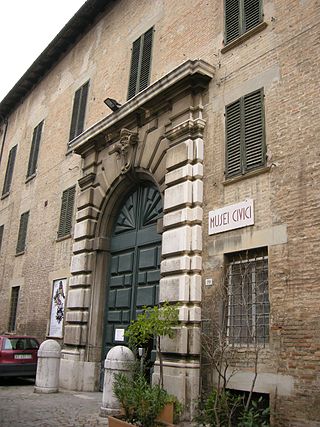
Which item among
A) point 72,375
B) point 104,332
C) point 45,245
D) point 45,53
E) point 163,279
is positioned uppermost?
point 45,53

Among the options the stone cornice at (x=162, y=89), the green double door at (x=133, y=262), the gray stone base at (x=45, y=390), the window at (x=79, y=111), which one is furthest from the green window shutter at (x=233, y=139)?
the window at (x=79, y=111)

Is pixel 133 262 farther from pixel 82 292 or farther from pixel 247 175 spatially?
pixel 247 175

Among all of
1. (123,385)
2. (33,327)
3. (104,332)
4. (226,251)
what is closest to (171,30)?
(226,251)

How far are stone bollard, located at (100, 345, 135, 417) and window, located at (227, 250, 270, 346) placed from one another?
2.10m

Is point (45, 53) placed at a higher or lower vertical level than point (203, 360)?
higher

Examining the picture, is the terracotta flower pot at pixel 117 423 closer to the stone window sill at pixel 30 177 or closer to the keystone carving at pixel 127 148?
the keystone carving at pixel 127 148

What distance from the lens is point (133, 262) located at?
11.8 meters

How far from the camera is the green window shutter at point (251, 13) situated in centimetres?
985

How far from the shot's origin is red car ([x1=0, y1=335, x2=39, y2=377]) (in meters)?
12.7

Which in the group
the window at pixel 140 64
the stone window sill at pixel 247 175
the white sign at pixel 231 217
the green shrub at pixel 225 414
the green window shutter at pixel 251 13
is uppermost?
the window at pixel 140 64

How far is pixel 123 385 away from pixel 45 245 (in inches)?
358

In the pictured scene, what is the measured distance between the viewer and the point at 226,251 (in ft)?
29.4

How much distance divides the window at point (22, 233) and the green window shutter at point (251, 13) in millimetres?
11571

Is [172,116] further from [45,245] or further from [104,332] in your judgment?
[45,245]
